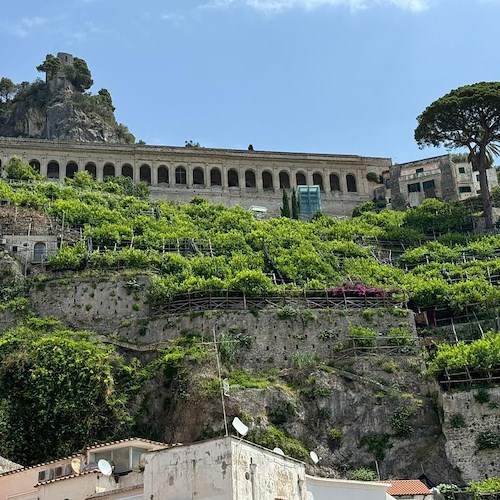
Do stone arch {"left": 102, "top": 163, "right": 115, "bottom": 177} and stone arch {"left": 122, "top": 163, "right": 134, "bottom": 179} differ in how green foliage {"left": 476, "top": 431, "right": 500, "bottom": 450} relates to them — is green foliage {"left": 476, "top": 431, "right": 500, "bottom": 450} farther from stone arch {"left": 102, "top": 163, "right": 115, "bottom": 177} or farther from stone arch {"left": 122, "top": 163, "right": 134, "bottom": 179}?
stone arch {"left": 102, "top": 163, "right": 115, "bottom": 177}

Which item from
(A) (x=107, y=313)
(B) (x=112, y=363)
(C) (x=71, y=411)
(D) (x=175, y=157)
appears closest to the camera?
(C) (x=71, y=411)

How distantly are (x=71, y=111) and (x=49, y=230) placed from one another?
41748 mm

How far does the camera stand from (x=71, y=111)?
293ft

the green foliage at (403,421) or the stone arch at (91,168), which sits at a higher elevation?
the stone arch at (91,168)

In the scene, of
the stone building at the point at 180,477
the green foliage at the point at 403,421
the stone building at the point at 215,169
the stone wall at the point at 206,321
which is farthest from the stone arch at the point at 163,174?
the stone building at the point at 180,477

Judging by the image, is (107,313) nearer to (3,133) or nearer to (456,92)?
(456,92)

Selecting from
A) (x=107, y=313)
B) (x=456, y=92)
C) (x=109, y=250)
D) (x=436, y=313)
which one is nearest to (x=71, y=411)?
(x=107, y=313)

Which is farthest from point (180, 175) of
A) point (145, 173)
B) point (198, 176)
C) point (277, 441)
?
point (277, 441)

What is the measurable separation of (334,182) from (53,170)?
2618cm

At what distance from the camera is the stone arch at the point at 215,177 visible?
Result: 76.3 metres

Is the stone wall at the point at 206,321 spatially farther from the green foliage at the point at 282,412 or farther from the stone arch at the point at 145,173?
the stone arch at the point at 145,173

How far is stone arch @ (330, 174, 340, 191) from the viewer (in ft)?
253

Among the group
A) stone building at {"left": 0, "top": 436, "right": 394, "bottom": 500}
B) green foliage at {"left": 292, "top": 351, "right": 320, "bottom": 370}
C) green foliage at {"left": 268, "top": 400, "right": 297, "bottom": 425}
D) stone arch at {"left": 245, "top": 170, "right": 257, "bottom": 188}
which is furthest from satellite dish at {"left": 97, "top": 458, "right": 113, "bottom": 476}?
stone arch at {"left": 245, "top": 170, "right": 257, "bottom": 188}

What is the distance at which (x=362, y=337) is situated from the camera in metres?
42.3
